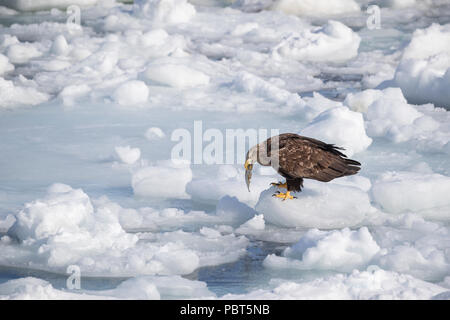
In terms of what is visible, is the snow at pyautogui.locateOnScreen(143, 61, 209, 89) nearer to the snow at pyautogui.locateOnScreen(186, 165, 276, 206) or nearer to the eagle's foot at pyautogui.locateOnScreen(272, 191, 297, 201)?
the snow at pyautogui.locateOnScreen(186, 165, 276, 206)

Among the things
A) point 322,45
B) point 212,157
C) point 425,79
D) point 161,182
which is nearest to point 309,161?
point 161,182

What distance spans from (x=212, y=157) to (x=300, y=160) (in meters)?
2.05

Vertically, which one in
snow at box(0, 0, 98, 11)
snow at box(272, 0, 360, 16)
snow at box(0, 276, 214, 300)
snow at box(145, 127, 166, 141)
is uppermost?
snow at box(272, 0, 360, 16)

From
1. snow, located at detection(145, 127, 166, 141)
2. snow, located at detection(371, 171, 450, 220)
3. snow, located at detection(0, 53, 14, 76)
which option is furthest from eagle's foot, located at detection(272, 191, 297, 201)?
snow, located at detection(0, 53, 14, 76)

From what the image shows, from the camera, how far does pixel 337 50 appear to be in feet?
38.3

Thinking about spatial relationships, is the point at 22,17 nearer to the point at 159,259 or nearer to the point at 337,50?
the point at 337,50

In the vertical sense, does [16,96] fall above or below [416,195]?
below

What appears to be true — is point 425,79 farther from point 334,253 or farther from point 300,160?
point 334,253

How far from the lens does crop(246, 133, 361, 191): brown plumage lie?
5.45m

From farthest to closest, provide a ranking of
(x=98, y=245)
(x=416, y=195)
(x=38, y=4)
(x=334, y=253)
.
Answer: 1. (x=38, y=4)
2. (x=416, y=195)
3. (x=98, y=245)
4. (x=334, y=253)

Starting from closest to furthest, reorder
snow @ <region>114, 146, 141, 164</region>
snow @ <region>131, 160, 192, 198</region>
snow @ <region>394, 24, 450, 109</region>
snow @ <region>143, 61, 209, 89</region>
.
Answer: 1. snow @ <region>131, 160, 192, 198</region>
2. snow @ <region>114, 146, 141, 164</region>
3. snow @ <region>394, 24, 450, 109</region>
4. snow @ <region>143, 61, 209, 89</region>

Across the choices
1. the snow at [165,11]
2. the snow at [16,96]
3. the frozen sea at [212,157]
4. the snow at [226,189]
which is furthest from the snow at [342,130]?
the snow at [165,11]

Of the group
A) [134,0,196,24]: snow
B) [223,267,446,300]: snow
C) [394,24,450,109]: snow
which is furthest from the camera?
[134,0,196,24]: snow

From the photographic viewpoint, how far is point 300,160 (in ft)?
18.0
